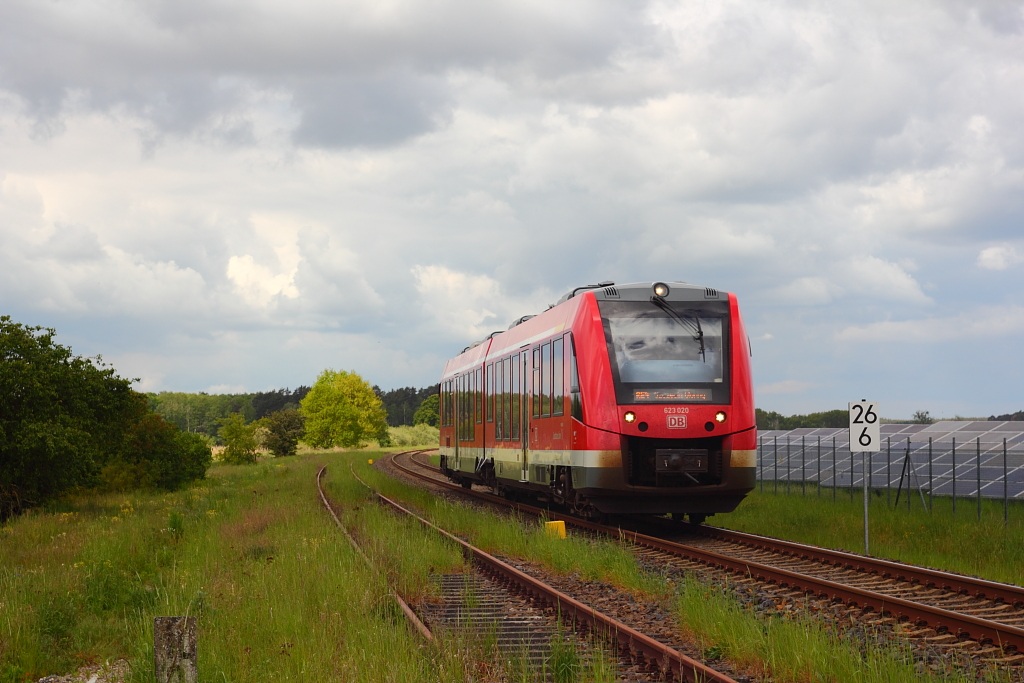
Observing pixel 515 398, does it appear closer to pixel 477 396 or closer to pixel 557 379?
pixel 557 379

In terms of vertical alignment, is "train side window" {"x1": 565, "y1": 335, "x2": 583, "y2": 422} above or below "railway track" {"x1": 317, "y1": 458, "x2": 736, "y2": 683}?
above

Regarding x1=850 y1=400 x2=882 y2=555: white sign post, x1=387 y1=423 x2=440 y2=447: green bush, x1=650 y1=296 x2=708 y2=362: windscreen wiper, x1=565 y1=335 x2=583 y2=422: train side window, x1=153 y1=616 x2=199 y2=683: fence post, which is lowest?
x1=387 y1=423 x2=440 y2=447: green bush

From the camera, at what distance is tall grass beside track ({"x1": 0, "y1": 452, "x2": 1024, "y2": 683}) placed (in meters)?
8.01

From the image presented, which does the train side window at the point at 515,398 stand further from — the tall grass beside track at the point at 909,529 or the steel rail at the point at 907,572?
the steel rail at the point at 907,572

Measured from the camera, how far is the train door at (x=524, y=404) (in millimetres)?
21094

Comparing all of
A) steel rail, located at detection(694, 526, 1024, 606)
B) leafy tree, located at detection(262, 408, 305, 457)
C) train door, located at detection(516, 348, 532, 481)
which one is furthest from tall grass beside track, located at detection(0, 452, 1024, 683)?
leafy tree, located at detection(262, 408, 305, 457)

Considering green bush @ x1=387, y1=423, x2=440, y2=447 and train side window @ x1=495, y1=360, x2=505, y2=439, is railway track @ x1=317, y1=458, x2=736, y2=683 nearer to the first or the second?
train side window @ x1=495, y1=360, x2=505, y2=439

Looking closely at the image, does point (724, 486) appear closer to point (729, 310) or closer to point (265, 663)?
point (729, 310)

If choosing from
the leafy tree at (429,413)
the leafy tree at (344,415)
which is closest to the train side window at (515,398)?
the leafy tree at (344,415)

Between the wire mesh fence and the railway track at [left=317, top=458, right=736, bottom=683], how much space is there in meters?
8.34

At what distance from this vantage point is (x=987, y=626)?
28.9ft

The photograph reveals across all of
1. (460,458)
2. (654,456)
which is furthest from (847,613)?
(460,458)

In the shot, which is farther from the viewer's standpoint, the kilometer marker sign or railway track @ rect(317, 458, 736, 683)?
the kilometer marker sign

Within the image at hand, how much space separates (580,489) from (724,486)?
7.46 ft
